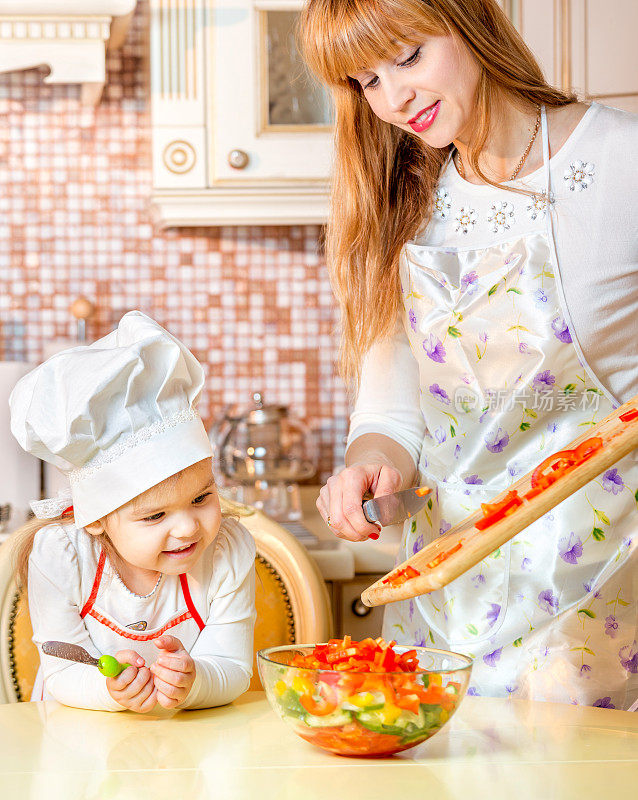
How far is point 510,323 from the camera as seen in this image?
1.09m

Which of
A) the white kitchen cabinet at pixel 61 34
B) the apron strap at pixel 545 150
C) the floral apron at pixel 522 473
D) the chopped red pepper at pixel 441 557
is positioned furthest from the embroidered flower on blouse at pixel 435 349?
the white kitchen cabinet at pixel 61 34

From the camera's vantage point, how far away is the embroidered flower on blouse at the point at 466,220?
3.75 ft

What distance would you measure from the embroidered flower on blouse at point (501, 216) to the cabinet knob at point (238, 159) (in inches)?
30.4

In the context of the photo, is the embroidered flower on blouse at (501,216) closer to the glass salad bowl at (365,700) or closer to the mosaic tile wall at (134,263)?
the glass salad bowl at (365,700)

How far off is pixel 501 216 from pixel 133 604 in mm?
600

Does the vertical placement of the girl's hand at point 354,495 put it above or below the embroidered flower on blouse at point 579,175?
below

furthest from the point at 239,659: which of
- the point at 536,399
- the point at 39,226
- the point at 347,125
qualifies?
the point at 39,226

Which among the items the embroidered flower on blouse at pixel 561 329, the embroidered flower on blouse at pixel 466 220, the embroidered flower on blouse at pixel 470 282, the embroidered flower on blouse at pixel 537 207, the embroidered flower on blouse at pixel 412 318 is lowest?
the embroidered flower on blouse at pixel 412 318

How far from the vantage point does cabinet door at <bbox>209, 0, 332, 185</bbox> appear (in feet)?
5.82

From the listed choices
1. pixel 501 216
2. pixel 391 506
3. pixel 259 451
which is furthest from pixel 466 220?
pixel 259 451

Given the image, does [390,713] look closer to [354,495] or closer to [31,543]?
[354,495]

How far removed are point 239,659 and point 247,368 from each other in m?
1.16

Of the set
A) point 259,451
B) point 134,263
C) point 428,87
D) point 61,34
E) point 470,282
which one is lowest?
point 259,451

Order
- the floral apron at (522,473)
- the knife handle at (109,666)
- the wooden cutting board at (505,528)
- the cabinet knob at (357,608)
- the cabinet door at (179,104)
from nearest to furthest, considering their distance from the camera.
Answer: the wooden cutting board at (505,528) → the knife handle at (109,666) → the floral apron at (522,473) → the cabinet knob at (357,608) → the cabinet door at (179,104)
